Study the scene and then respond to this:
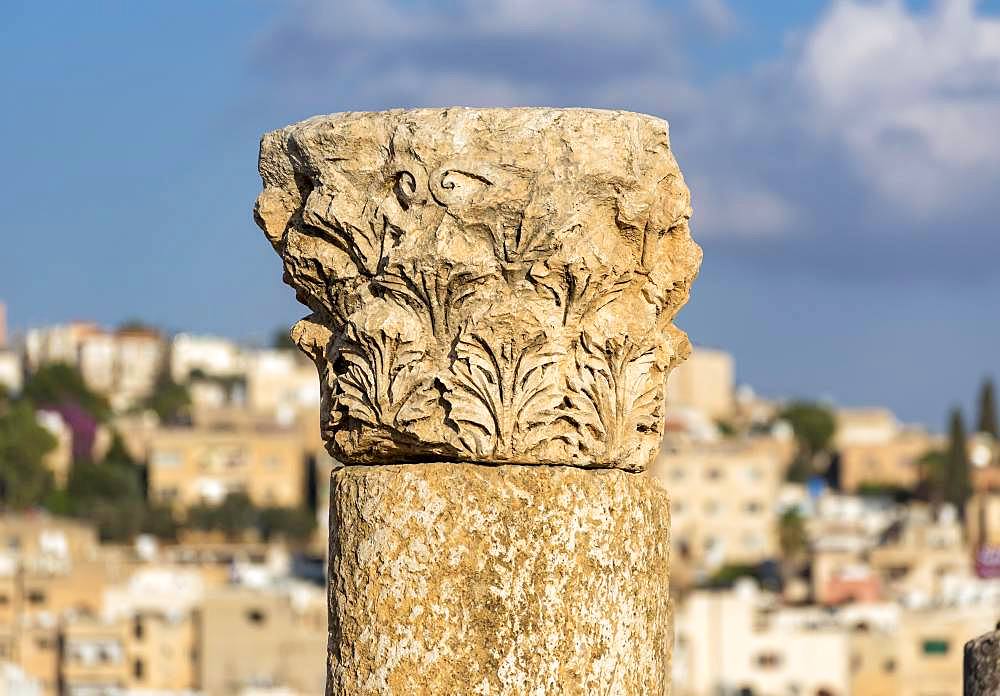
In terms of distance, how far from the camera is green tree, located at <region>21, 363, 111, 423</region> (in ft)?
427

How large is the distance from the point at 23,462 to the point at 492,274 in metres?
105

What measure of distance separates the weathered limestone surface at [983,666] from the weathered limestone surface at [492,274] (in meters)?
1.68

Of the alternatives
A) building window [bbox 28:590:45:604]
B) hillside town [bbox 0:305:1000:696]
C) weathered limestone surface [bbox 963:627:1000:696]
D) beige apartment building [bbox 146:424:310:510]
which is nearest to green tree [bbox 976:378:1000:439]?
hillside town [bbox 0:305:1000:696]

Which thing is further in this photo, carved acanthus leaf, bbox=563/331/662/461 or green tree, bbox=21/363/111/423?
green tree, bbox=21/363/111/423

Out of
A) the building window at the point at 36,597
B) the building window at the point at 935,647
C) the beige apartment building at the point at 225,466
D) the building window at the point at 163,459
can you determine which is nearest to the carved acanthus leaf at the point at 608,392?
the building window at the point at 935,647

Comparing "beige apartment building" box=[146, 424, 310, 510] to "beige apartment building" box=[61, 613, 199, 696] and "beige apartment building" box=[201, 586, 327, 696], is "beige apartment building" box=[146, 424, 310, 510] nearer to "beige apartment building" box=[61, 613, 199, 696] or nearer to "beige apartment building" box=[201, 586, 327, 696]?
"beige apartment building" box=[61, 613, 199, 696]

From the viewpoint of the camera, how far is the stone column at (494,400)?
6398 millimetres

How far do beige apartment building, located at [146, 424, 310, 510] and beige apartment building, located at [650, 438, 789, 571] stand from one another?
1537cm

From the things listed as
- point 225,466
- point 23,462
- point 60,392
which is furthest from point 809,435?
point 23,462

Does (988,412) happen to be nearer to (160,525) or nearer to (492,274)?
(160,525)

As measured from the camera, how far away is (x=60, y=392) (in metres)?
131

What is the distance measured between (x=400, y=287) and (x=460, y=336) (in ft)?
0.61

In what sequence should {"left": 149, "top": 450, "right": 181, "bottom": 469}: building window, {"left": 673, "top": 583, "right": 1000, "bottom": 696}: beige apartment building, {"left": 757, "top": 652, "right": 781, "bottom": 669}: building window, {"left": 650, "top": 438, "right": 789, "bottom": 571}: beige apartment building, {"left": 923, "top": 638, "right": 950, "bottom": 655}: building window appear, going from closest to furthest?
{"left": 923, "top": 638, "right": 950, "bottom": 655}: building window, {"left": 673, "top": 583, "right": 1000, "bottom": 696}: beige apartment building, {"left": 757, "top": 652, "right": 781, "bottom": 669}: building window, {"left": 650, "top": 438, "right": 789, "bottom": 571}: beige apartment building, {"left": 149, "top": 450, "right": 181, "bottom": 469}: building window

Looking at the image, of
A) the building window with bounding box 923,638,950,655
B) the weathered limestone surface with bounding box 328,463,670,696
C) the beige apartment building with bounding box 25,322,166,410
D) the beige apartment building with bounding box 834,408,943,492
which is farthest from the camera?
the beige apartment building with bounding box 25,322,166,410
